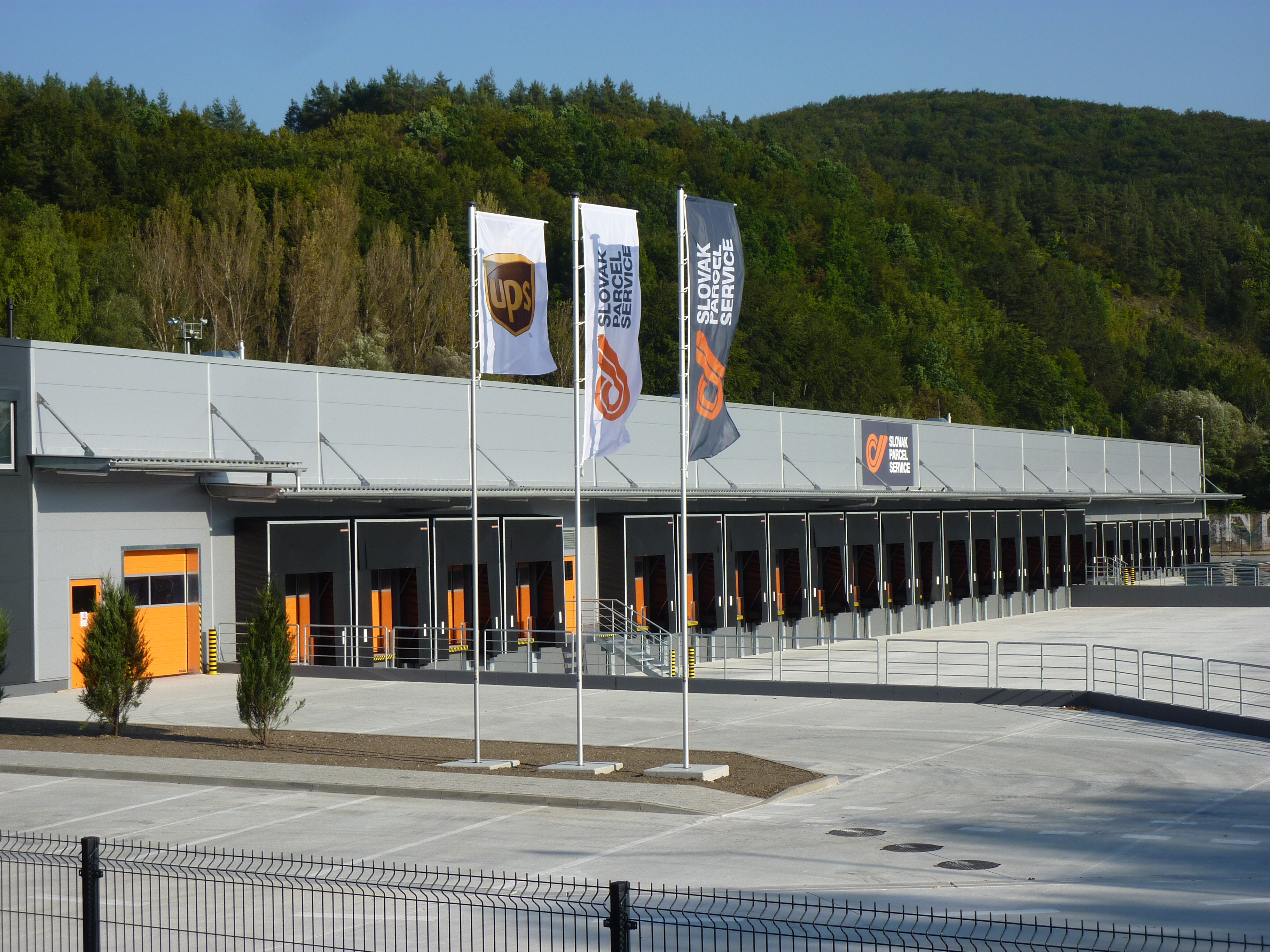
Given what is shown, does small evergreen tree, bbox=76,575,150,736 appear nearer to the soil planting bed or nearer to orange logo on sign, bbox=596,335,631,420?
the soil planting bed

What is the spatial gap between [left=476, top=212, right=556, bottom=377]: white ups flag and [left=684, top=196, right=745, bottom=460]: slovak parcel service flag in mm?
1939

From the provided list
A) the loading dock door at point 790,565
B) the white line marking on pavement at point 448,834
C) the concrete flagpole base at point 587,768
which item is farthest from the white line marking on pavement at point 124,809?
the loading dock door at point 790,565

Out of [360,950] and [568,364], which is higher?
[568,364]

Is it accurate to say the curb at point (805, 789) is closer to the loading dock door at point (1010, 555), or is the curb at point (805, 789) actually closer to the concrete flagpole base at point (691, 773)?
the concrete flagpole base at point (691, 773)

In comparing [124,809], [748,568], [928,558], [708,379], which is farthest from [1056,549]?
[124,809]

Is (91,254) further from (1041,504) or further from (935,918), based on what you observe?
(935,918)

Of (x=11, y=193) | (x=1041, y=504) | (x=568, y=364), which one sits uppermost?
(x=11, y=193)

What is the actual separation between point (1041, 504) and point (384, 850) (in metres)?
52.1

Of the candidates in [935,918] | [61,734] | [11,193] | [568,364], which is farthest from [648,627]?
[11,193]

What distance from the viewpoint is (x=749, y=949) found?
9.46 m

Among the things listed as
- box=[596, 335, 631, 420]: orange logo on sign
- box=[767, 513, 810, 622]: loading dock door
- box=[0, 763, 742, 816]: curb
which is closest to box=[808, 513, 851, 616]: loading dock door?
box=[767, 513, 810, 622]: loading dock door

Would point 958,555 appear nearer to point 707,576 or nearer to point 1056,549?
point 1056,549

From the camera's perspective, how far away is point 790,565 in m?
45.9

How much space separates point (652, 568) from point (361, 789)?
80.1ft
